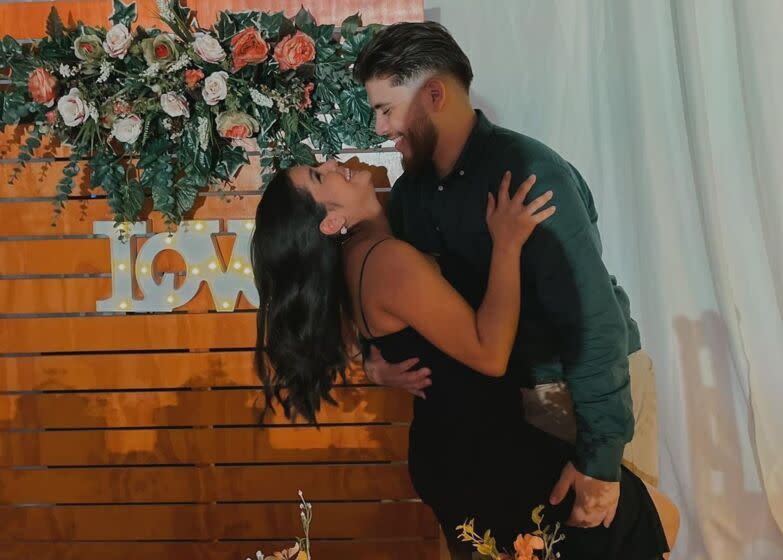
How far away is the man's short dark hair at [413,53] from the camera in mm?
1836

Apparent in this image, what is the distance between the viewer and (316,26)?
262cm

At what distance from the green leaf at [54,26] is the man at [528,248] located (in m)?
1.31

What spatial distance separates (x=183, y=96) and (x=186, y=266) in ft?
1.99

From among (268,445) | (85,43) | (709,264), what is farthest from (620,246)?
(85,43)

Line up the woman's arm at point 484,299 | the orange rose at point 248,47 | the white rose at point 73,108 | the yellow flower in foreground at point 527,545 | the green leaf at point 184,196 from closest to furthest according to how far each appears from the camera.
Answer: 1. the yellow flower in foreground at point 527,545
2. the woman's arm at point 484,299
3. the orange rose at point 248,47
4. the white rose at point 73,108
5. the green leaf at point 184,196

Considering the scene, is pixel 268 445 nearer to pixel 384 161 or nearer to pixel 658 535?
pixel 384 161

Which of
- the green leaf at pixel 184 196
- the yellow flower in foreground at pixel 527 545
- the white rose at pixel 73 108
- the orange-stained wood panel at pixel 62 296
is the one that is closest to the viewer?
the yellow flower in foreground at pixel 527 545

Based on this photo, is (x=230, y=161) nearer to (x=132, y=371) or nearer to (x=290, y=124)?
(x=290, y=124)

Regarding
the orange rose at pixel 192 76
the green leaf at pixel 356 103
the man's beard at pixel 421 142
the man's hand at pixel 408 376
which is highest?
the orange rose at pixel 192 76

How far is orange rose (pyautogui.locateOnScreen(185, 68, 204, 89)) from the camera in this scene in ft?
8.43

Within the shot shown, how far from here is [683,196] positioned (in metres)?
2.78

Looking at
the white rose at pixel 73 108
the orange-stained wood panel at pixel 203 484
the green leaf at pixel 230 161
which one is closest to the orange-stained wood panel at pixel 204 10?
the white rose at pixel 73 108

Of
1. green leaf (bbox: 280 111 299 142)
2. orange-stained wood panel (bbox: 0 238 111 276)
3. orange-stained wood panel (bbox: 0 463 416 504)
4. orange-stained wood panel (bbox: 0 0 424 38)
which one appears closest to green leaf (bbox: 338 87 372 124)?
green leaf (bbox: 280 111 299 142)

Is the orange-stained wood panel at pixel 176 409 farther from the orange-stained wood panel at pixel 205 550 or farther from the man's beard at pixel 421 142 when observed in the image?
the man's beard at pixel 421 142
